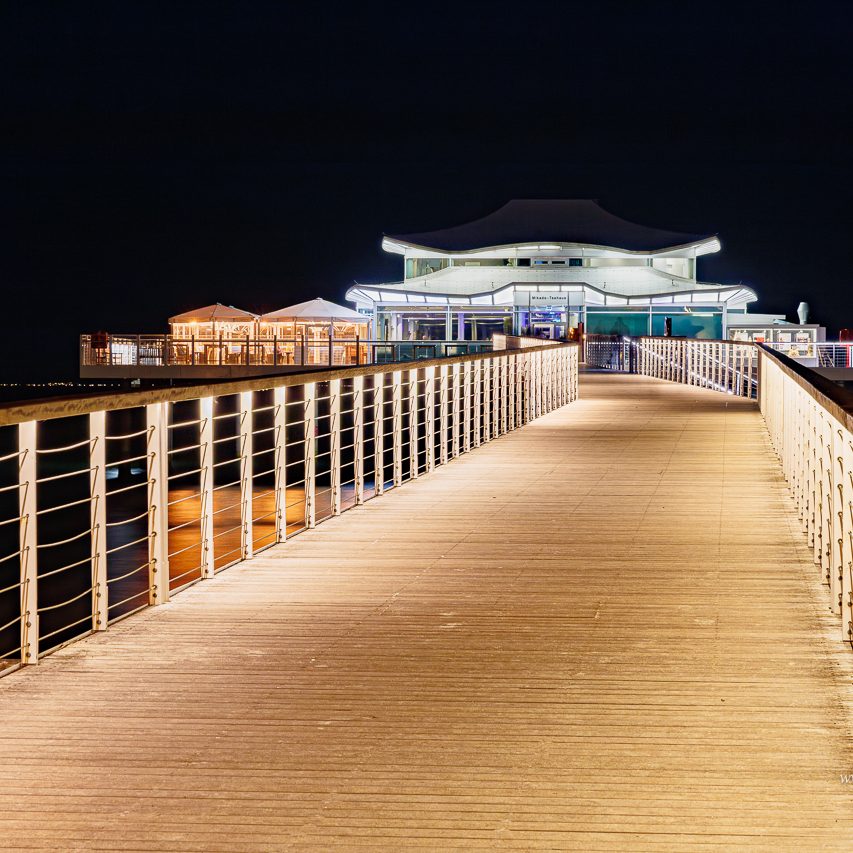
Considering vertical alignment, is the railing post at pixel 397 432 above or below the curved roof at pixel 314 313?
below

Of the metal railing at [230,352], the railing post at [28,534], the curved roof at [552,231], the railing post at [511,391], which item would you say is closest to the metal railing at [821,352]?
the metal railing at [230,352]

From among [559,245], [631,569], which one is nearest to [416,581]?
[631,569]

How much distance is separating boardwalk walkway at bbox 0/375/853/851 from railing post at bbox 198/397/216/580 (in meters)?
0.15

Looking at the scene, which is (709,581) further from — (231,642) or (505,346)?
(505,346)

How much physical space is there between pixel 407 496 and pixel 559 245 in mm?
62324

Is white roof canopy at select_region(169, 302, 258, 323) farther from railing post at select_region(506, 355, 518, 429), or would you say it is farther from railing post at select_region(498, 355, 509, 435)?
railing post at select_region(498, 355, 509, 435)

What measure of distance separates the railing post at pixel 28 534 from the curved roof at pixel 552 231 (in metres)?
67.0

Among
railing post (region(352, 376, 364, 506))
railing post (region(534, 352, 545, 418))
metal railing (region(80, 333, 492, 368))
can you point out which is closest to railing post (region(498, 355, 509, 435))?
railing post (region(534, 352, 545, 418))

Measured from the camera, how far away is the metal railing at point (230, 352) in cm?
4762

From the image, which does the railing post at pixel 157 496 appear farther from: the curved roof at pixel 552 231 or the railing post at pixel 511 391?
the curved roof at pixel 552 231

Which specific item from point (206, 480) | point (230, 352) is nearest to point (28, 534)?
point (206, 480)

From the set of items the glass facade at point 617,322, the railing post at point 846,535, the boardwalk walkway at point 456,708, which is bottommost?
the boardwalk walkway at point 456,708

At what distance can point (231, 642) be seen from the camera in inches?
200

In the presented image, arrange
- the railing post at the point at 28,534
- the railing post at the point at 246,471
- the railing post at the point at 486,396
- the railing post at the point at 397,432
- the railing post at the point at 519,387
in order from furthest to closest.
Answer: the railing post at the point at 519,387
the railing post at the point at 486,396
the railing post at the point at 397,432
the railing post at the point at 246,471
the railing post at the point at 28,534
